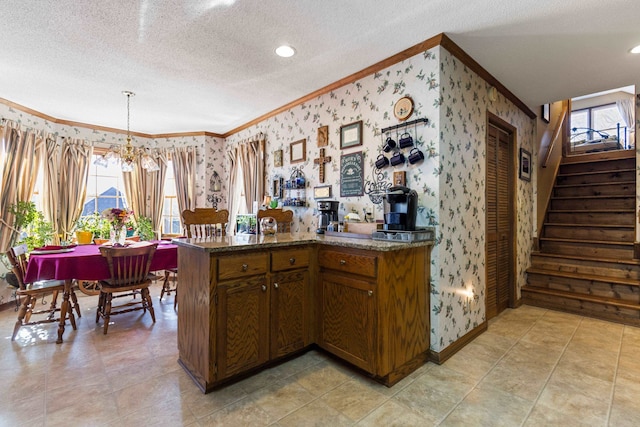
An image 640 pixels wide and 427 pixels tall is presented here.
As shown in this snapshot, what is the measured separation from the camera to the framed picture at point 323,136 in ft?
11.0

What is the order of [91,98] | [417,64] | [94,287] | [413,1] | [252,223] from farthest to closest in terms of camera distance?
[252,223] → [94,287] → [91,98] → [417,64] → [413,1]

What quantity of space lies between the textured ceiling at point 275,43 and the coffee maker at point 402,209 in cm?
125

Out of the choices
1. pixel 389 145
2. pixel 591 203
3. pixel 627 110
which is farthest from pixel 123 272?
pixel 627 110

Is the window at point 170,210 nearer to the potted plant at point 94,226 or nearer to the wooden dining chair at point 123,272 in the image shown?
the potted plant at point 94,226

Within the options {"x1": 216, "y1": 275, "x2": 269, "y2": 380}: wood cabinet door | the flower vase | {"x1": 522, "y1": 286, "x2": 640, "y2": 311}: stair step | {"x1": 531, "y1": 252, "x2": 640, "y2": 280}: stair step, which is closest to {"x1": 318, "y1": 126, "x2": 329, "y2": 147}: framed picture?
{"x1": 216, "y1": 275, "x2": 269, "y2": 380}: wood cabinet door

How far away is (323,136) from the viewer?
3.38 meters

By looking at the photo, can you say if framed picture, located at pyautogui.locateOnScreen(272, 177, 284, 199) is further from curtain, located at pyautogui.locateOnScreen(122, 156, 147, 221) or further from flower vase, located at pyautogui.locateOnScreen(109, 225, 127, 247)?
curtain, located at pyautogui.locateOnScreen(122, 156, 147, 221)

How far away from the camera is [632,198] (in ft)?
14.2

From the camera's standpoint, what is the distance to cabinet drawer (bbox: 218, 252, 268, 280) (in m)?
1.91

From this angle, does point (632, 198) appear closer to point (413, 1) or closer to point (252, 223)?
point (413, 1)

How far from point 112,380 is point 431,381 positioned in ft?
7.31

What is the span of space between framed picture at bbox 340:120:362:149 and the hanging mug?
495 millimetres

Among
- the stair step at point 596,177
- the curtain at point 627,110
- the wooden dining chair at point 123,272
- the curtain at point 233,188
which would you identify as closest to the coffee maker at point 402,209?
the wooden dining chair at point 123,272

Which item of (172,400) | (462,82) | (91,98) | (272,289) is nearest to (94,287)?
(91,98)
